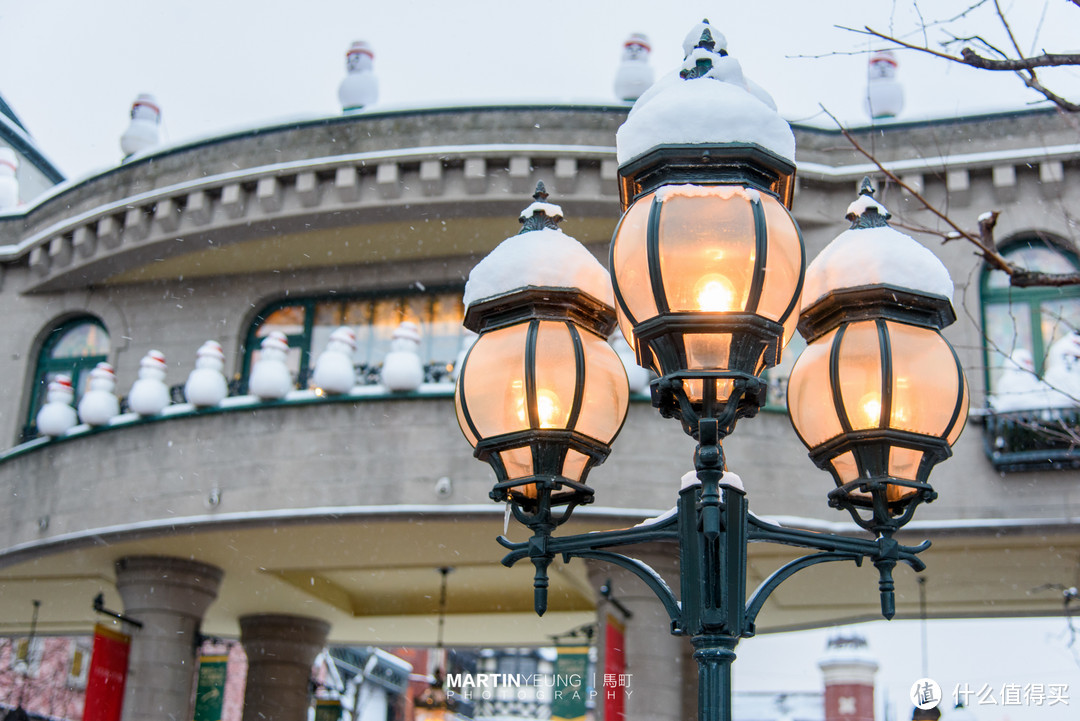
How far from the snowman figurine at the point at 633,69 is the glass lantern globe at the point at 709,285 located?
11739 mm

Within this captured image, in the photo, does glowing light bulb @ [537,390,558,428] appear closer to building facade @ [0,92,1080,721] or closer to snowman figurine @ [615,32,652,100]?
building facade @ [0,92,1080,721]

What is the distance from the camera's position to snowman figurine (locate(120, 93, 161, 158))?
18.1 metres

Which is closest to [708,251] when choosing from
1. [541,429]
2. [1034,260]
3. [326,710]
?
[541,429]

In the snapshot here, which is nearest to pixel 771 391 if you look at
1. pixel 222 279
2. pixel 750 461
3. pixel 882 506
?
pixel 750 461

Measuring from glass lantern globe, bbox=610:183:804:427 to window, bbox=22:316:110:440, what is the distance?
15357 millimetres

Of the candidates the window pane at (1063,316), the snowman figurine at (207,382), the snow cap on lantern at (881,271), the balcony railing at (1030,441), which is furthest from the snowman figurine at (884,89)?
the snow cap on lantern at (881,271)

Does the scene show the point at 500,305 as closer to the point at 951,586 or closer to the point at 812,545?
the point at 812,545

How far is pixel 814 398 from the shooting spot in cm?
452

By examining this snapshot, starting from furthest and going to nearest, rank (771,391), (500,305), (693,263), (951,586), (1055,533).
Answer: (951,586) < (771,391) < (1055,533) < (500,305) < (693,263)

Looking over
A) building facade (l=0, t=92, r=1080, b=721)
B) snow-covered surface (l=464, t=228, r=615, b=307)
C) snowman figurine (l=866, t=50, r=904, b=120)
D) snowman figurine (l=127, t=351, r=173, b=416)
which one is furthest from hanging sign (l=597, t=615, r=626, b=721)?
snow-covered surface (l=464, t=228, r=615, b=307)

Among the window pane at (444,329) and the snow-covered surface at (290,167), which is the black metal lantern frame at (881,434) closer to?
the snow-covered surface at (290,167)

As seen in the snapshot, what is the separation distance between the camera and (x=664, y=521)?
4121 millimetres

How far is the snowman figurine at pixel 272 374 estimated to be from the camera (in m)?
14.2

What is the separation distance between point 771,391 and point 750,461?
4.03ft
